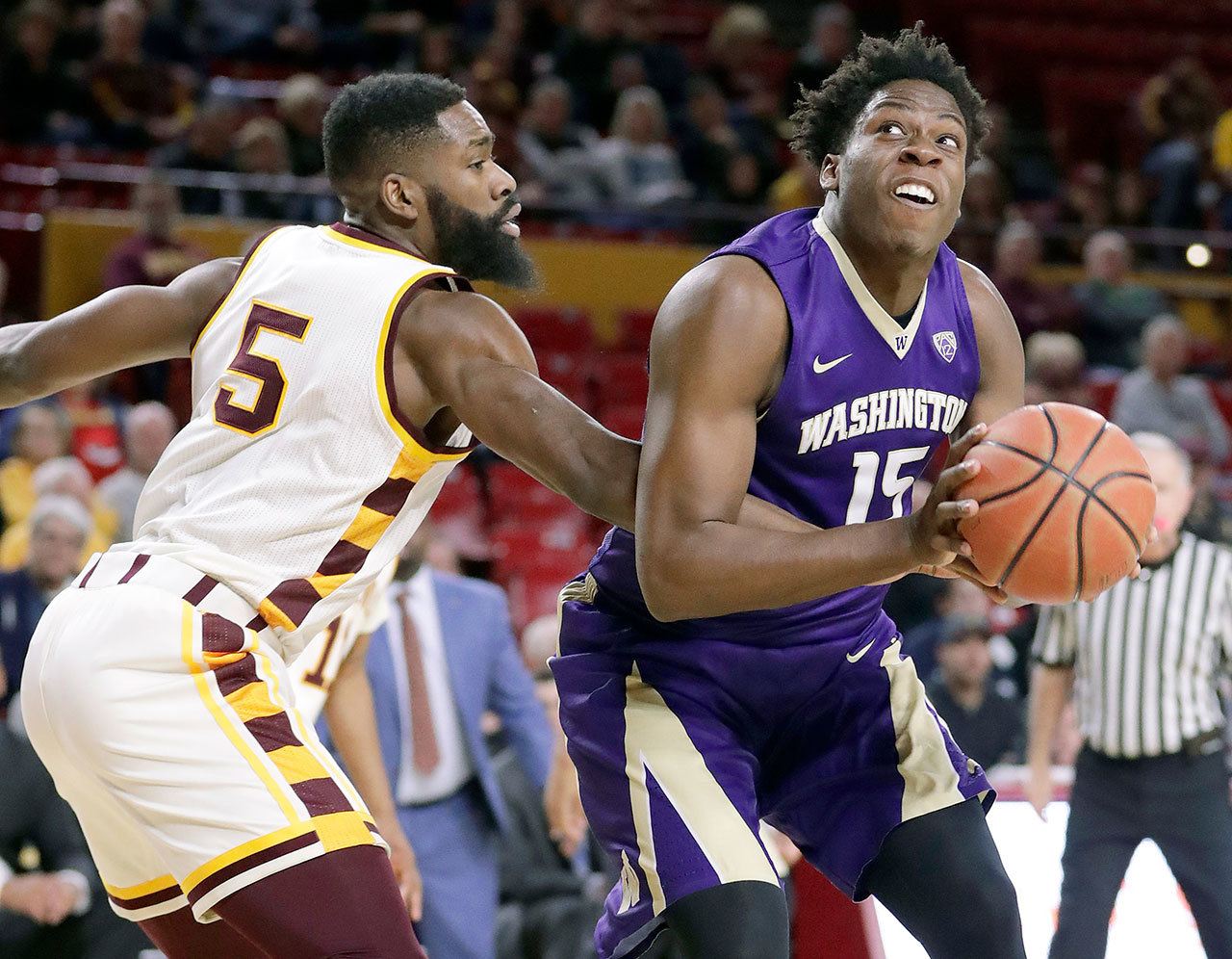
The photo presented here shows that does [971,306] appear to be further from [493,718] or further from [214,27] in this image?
[214,27]

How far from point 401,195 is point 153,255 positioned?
236 inches

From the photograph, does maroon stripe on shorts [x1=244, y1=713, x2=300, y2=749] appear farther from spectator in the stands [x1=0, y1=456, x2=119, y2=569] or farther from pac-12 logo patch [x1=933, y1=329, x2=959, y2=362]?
spectator in the stands [x1=0, y1=456, x2=119, y2=569]

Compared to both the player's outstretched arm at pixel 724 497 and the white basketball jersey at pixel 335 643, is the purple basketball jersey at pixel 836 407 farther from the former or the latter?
the white basketball jersey at pixel 335 643

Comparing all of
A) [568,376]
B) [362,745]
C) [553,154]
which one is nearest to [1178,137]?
[553,154]

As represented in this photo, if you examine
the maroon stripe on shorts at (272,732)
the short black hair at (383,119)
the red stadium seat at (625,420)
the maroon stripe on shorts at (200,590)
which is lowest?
the red stadium seat at (625,420)

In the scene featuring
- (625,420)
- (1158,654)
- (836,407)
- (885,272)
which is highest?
(885,272)

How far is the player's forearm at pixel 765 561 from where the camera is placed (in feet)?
9.04

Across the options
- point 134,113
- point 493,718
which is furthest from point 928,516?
point 134,113

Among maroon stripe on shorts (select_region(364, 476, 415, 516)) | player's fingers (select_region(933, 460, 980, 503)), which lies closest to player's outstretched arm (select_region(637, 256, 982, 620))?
player's fingers (select_region(933, 460, 980, 503))

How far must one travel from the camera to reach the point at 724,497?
9.32 ft

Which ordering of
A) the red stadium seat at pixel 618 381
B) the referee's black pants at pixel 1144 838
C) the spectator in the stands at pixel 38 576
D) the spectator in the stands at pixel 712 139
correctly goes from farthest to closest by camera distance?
the spectator in the stands at pixel 712 139 < the red stadium seat at pixel 618 381 < the spectator in the stands at pixel 38 576 < the referee's black pants at pixel 1144 838

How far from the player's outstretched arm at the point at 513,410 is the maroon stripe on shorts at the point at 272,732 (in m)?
0.61

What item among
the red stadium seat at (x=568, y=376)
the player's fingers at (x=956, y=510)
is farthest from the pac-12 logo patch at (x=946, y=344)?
the red stadium seat at (x=568, y=376)

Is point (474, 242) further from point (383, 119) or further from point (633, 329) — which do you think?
point (633, 329)
